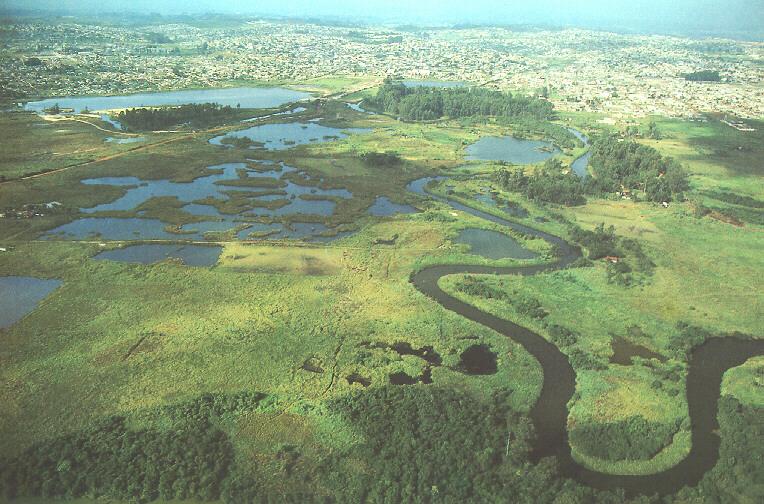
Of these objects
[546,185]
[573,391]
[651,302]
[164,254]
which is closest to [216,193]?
[164,254]

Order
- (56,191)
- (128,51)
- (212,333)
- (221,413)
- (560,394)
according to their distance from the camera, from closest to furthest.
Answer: (221,413) < (560,394) < (212,333) < (56,191) < (128,51)

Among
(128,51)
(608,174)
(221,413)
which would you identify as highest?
(128,51)

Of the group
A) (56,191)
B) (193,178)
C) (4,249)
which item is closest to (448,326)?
(4,249)

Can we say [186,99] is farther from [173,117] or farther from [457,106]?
[457,106]

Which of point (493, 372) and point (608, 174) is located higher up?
point (608, 174)

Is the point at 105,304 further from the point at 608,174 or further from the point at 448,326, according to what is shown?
the point at 608,174

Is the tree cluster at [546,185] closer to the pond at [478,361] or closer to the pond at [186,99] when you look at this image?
the pond at [478,361]

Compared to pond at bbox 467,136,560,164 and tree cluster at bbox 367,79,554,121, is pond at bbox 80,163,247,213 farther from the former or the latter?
tree cluster at bbox 367,79,554,121
